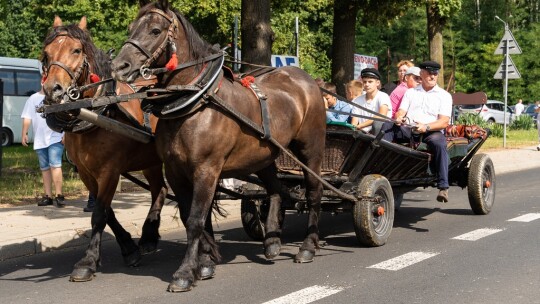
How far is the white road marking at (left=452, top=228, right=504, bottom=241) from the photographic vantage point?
27.1 feet

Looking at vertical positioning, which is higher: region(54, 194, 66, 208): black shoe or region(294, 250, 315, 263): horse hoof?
region(294, 250, 315, 263): horse hoof

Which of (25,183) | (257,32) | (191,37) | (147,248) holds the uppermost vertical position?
(191,37)

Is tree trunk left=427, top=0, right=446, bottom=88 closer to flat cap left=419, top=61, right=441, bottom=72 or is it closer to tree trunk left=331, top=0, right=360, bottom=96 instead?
tree trunk left=331, top=0, right=360, bottom=96

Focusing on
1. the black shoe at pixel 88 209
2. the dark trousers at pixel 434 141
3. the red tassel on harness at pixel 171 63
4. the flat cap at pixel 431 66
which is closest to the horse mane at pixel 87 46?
the red tassel on harness at pixel 171 63

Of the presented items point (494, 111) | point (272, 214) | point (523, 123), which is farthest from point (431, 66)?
point (494, 111)

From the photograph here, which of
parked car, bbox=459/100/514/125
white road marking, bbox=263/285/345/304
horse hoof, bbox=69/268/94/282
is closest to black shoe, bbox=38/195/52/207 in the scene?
horse hoof, bbox=69/268/94/282

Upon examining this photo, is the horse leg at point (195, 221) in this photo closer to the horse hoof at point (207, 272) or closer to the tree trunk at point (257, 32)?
the horse hoof at point (207, 272)

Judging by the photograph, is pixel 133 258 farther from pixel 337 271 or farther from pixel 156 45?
pixel 156 45

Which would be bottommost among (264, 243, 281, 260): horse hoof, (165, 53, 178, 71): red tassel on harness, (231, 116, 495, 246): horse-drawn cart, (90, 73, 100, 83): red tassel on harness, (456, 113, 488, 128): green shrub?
(456, 113, 488, 128): green shrub

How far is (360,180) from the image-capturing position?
800cm

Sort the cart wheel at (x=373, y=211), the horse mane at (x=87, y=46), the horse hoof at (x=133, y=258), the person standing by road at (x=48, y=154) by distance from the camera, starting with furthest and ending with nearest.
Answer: the person standing by road at (x=48, y=154) → the cart wheel at (x=373, y=211) → the horse hoof at (x=133, y=258) → the horse mane at (x=87, y=46)

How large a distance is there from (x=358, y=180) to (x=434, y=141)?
126 centimetres

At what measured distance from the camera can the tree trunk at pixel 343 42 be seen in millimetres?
17109

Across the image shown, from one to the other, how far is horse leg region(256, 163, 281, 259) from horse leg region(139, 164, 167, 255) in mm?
981
